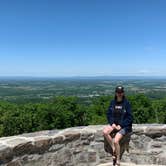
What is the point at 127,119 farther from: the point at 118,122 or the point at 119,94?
the point at 119,94

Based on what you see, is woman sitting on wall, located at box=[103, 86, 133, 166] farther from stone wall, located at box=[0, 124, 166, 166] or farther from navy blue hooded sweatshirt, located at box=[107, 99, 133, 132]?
stone wall, located at box=[0, 124, 166, 166]

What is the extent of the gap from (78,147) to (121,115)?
37.5 inches

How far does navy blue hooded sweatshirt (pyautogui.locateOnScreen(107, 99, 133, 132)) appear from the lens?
17.5ft

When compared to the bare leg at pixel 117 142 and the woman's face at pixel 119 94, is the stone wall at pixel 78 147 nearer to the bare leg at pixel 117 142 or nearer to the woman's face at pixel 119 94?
the bare leg at pixel 117 142

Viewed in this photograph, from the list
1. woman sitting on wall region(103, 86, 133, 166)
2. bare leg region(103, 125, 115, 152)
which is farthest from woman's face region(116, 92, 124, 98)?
bare leg region(103, 125, 115, 152)

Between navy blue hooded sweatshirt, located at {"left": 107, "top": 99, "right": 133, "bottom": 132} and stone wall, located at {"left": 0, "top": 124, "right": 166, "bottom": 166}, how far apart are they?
0.23m

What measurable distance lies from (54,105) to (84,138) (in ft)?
60.1

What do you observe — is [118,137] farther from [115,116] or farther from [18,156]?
[18,156]

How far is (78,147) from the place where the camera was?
5250mm

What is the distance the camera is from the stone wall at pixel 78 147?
4570 millimetres

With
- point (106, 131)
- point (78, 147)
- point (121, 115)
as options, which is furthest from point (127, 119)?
point (78, 147)

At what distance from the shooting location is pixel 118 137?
5191 millimetres

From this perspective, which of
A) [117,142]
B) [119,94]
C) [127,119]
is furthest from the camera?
[119,94]

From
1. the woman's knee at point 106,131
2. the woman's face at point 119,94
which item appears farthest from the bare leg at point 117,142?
the woman's face at point 119,94
